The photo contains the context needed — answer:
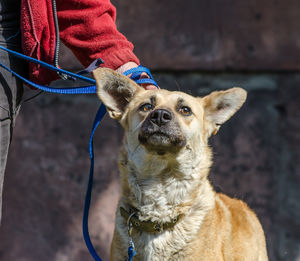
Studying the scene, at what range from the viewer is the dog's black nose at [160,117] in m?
2.61

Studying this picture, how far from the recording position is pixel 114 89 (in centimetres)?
283

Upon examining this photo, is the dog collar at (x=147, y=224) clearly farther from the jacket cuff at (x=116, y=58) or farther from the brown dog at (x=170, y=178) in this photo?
the jacket cuff at (x=116, y=58)

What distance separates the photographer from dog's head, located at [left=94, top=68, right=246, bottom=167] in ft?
8.59

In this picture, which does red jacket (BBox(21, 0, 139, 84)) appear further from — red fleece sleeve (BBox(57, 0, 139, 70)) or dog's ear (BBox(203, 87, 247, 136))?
dog's ear (BBox(203, 87, 247, 136))

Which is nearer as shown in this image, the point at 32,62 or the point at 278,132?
the point at 32,62

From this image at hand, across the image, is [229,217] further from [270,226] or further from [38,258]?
[38,258]

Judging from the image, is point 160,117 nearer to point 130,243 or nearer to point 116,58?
point 116,58

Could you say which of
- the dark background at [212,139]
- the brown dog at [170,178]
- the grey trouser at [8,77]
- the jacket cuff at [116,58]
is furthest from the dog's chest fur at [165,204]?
the dark background at [212,139]

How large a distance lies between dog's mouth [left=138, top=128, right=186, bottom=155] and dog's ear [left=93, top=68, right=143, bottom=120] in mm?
312

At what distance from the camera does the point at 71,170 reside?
14.7 feet

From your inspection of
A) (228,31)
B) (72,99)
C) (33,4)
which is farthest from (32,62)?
(228,31)

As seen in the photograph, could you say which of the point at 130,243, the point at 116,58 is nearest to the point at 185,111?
the point at 116,58

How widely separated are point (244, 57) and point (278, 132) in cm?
77

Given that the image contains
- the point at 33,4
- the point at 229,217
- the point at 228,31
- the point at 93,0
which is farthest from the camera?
the point at 228,31
